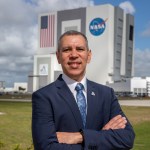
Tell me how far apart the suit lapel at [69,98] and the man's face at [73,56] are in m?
0.12

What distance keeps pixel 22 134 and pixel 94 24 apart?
13625 centimetres

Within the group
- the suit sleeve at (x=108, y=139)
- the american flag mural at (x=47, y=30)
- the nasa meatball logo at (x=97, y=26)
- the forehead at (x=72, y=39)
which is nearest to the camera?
the suit sleeve at (x=108, y=139)

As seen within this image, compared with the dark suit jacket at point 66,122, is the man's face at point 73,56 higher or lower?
higher

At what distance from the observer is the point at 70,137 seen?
10.6 feet

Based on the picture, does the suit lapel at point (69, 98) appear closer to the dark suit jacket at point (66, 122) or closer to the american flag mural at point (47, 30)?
the dark suit jacket at point (66, 122)

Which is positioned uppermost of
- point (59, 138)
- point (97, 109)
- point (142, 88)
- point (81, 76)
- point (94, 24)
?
point (94, 24)

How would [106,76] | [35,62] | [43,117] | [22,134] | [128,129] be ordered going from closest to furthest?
[43,117] < [128,129] < [22,134] < [106,76] < [35,62]

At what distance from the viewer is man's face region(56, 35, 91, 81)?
3377 mm

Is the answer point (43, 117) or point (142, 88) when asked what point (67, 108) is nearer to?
point (43, 117)

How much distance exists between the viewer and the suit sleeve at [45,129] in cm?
319

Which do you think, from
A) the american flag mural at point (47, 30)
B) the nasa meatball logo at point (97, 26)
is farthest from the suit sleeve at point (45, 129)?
the american flag mural at point (47, 30)

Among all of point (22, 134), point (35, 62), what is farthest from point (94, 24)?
point (22, 134)

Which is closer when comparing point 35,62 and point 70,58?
point 70,58

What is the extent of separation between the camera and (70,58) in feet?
11.1
